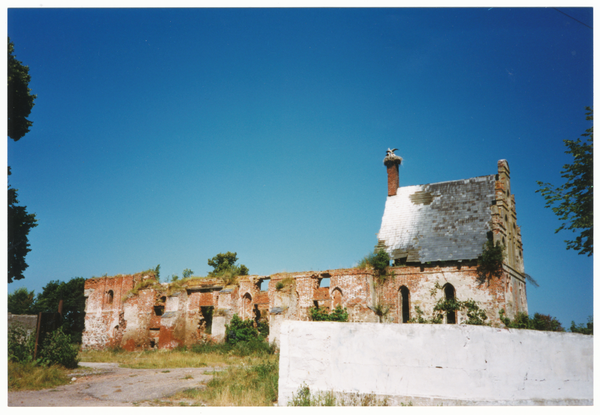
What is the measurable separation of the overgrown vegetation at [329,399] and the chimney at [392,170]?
20.4 metres

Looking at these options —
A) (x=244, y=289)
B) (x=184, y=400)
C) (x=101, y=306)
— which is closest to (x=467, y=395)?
(x=184, y=400)

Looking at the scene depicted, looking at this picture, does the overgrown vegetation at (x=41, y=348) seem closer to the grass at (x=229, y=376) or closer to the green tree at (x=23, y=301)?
the grass at (x=229, y=376)

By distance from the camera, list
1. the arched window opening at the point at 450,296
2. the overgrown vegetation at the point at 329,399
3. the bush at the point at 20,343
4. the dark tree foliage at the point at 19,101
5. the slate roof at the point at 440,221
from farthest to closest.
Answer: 1. the slate roof at the point at 440,221
2. the arched window opening at the point at 450,296
3. the dark tree foliage at the point at 19,101
4. the bush at the point at 20,343
5. the overgrown vegetation at the point at 329,399

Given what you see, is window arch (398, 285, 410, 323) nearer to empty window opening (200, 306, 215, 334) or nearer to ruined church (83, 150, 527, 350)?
ruined church (83, 150, 527, 350)

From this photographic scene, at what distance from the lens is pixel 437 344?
Answer: 8398 mm

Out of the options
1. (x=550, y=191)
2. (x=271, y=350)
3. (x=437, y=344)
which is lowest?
(x=271, y=350)

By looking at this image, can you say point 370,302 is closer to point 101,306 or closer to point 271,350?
point 271,350

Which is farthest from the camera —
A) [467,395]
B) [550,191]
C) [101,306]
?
[101,306]

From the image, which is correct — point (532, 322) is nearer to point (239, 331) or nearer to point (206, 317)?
point (239, 331)

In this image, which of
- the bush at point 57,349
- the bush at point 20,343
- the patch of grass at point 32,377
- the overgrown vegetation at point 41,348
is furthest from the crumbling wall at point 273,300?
the patch of grass at point 32,377

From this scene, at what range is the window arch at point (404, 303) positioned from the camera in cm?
2297

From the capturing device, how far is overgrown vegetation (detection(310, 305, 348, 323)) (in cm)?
2261

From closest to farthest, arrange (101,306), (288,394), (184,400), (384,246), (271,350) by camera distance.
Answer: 1. (288,394)
2. (184,400)
3. (271,350)
4. (384,246)
5. (101,306)

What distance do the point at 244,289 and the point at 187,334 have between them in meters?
4.36
